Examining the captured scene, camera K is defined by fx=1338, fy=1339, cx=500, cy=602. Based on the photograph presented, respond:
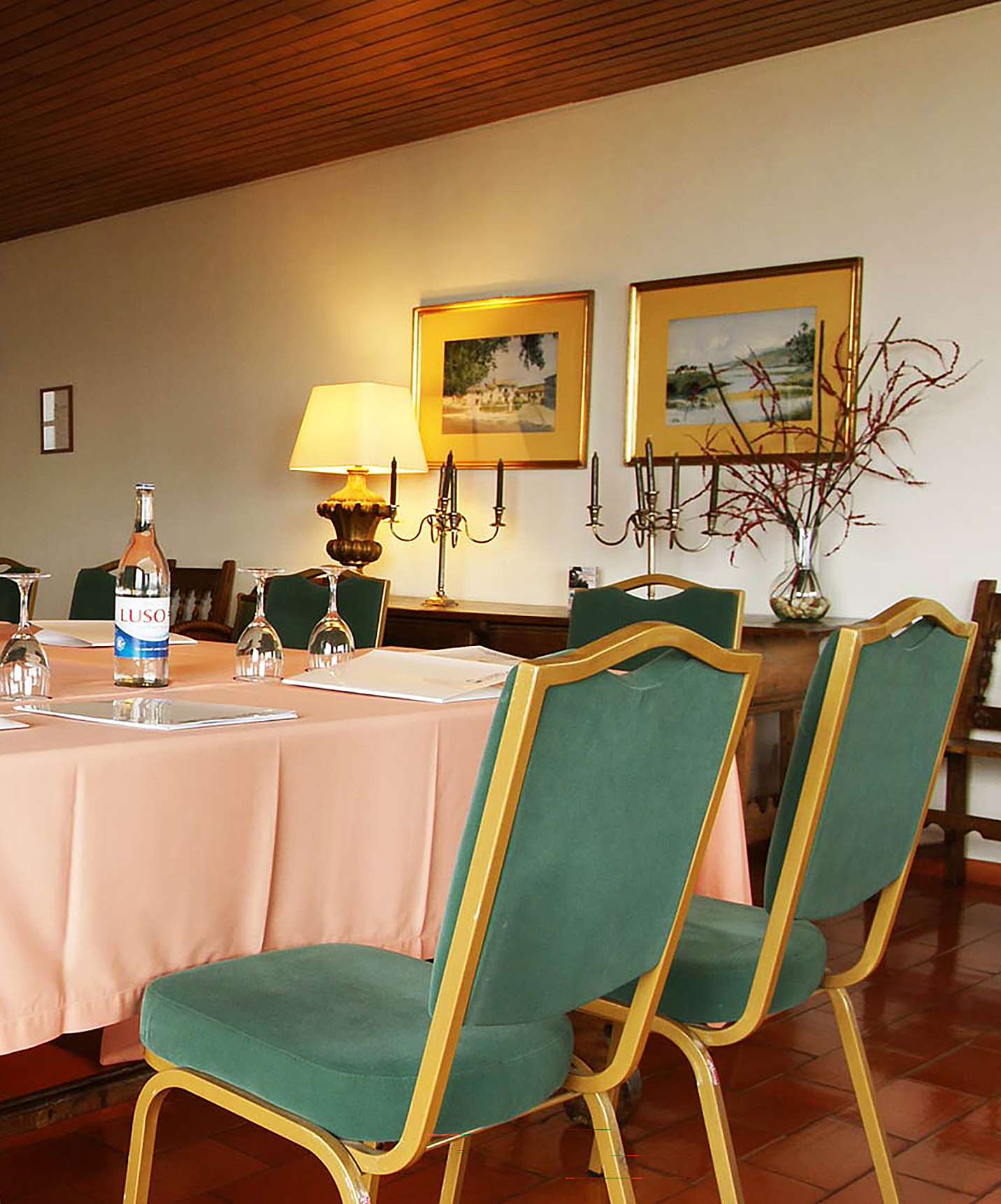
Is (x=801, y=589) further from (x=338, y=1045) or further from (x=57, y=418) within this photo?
(x=57, y=418)

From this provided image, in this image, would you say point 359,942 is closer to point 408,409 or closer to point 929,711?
point 929,711

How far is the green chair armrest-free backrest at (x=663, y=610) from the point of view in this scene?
2928mm

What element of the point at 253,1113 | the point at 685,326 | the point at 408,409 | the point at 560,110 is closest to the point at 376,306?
the point at 408,409

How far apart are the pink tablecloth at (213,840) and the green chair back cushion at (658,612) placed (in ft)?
3.22

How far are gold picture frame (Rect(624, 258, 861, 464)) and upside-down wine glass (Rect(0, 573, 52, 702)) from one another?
10.1 ft

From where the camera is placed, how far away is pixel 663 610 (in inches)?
118

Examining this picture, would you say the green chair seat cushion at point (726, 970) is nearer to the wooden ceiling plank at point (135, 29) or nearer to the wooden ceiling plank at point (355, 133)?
the wooden ceiling plank at point (135, 29)

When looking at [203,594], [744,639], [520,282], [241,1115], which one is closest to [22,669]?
[241,1115]

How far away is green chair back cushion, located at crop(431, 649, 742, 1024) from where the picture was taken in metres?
1.22

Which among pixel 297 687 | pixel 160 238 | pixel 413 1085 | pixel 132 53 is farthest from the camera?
pixel 160 238

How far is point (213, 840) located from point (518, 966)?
514mm

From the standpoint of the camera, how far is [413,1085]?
1280mm

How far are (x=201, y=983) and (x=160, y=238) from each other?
19.2 ft

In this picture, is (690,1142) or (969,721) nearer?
(690,1142)
